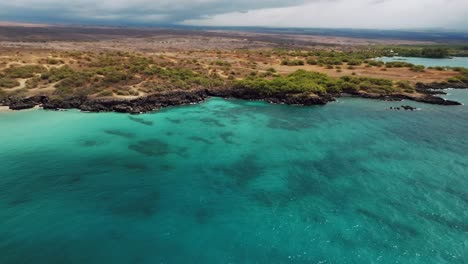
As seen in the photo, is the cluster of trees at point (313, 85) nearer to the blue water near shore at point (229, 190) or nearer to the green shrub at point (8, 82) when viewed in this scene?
the blue water near shore at point (229, 190)

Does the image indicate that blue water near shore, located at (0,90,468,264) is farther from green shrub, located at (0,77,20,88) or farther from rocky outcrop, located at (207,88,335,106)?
green shrub, located at (0,77,20,88)

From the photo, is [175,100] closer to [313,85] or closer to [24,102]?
[24,102]

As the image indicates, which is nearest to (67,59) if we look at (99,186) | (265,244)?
(99,186)

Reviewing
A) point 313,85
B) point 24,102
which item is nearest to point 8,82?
point 24,102

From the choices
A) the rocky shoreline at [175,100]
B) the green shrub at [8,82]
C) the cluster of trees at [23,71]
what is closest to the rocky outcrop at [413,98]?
the rocky shoreline at [175,100]

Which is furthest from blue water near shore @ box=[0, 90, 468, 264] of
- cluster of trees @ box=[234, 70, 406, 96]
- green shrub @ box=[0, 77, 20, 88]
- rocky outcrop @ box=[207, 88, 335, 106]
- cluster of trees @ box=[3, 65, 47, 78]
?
cluster of trees @ box=[3, 65, 47, 78]

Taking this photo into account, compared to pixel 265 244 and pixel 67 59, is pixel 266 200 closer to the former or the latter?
pixel 265 244
